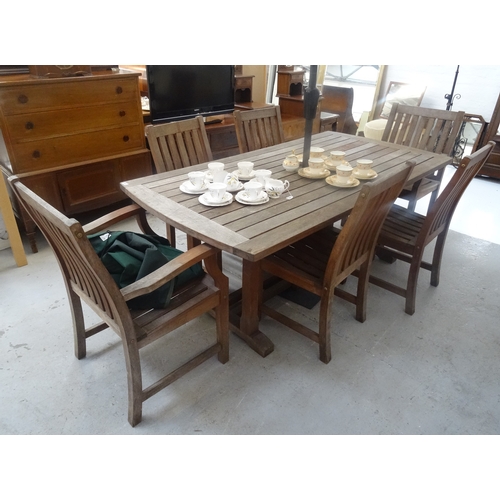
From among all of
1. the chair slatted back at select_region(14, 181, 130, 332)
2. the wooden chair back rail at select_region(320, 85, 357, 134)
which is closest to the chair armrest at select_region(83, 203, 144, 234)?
the chair slatted back at select_region(14, 181, 130, 332)

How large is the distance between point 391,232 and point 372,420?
101cm

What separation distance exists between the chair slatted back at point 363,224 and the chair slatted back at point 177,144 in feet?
3.65

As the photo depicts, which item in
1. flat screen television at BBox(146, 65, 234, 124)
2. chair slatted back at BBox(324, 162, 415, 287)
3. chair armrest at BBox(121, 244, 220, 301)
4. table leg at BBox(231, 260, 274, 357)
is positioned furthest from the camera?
flat screen television at BBox(146, 65, 234, 124)

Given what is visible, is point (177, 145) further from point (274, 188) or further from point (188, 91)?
point (188, 91)

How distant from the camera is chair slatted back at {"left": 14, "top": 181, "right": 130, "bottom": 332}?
1.03m

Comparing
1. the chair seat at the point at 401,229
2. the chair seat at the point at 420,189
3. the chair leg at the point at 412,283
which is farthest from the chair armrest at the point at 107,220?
the chair seat at the point at 420,189

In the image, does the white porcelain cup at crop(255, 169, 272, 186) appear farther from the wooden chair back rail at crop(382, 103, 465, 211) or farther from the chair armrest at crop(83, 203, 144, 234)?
the wooden chair back rail at crop(382, 103, 465, 211)

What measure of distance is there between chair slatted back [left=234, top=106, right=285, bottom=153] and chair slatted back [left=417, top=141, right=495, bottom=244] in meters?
1.20

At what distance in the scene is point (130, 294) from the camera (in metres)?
1.22

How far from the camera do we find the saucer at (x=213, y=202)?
1.60m

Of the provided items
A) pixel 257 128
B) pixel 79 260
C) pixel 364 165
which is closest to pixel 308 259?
pixel 364 165

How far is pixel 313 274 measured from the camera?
1.67 metres

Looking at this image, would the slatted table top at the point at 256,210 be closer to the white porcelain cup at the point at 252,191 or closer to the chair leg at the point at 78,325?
the white porcelain cup at the point at 252,191
